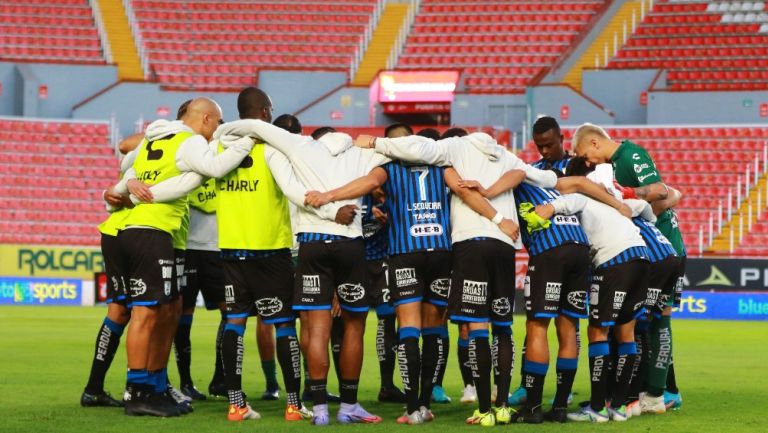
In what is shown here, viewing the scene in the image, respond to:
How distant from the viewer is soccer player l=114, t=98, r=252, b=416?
376 inches

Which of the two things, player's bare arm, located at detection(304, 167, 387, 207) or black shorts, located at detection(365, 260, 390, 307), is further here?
black shorts, located at detection(365, 260, 390, 307)

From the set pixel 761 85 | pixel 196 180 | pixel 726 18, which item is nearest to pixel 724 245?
pixel 761 85

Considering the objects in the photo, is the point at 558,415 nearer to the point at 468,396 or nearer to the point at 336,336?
the point at 468,396

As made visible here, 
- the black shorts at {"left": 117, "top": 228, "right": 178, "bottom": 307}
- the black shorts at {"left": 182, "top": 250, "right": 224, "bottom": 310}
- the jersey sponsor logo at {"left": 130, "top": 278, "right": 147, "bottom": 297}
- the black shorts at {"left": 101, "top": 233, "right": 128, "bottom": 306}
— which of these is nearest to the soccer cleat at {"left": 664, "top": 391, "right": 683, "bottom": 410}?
the black shorts at {"left": 182, "top": 250, "right": 224, "bottom": 310}

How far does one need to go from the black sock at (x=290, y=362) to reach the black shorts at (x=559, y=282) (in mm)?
1695

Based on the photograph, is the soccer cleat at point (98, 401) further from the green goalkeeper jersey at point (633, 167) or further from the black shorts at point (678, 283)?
the black shorts at point (678, 283)

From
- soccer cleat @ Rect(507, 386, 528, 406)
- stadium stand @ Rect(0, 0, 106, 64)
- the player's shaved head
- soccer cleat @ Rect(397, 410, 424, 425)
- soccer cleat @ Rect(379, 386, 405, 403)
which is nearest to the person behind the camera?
soccer cleat @ Rect(397, 410, 424, 425)

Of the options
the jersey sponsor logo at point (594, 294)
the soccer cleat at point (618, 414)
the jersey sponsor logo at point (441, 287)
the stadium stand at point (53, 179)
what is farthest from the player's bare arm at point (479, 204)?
the stadium stand at point (53, 179)

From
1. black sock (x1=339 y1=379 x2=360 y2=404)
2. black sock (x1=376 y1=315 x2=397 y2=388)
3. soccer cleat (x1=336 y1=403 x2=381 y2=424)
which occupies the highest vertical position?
black sock (x1=376 y1=315 x2=397 y2=388)

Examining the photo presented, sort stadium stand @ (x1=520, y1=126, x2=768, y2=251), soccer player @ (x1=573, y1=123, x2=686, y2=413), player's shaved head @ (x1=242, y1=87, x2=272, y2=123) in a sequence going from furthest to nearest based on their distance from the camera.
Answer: stadium stand @ (x1=520, y1=126, x2=768, y2=251) < soccer player @ (x1=573, y1=123, x2=686, y2=413) < player's shaved head @ (x1=242, y1=87, x2=272, y2=123)

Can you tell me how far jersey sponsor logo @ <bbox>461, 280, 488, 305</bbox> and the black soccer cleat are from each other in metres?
0.87

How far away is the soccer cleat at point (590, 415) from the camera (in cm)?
→ 957

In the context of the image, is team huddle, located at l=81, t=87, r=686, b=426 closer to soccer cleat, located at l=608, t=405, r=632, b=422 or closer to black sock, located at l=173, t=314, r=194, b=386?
soccer cleat, located at l=608, t=405, r=632, b=422

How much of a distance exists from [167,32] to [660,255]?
95.3 ft
